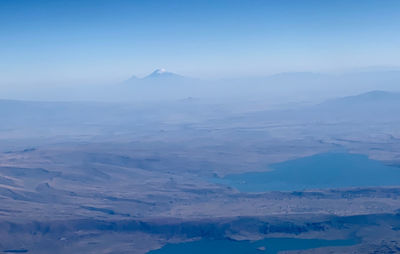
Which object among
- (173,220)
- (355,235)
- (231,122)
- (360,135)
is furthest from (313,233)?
(231,122)

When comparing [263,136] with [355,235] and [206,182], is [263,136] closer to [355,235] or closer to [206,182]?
[206,182]

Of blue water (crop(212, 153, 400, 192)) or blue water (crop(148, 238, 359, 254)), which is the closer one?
blue water (crop(148, 238, 359, 254))

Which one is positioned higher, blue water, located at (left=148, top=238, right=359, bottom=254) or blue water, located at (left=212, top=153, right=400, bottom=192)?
blue water, located at (left=212, top=153, right=400, bottom=192)

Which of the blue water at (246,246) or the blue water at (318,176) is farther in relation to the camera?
the blue water at (318,176)

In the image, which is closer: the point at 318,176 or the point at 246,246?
the point at 246,246
